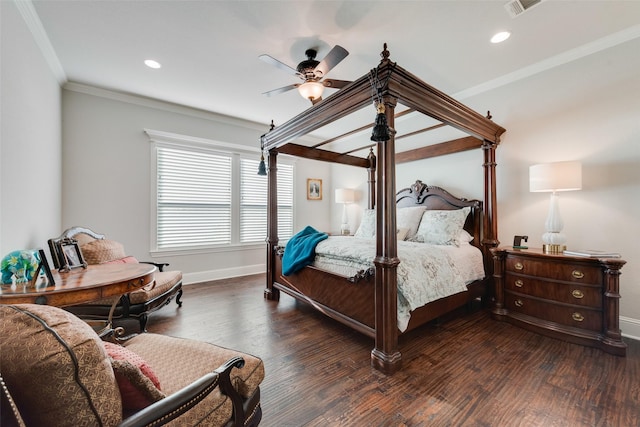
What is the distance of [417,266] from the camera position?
2279 millimetres

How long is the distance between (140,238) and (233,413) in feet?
12.2

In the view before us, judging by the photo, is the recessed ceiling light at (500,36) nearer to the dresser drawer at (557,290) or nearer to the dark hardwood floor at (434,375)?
the dresser drawer at (557,290)

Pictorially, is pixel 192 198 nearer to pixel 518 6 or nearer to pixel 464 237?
pixel 464 237

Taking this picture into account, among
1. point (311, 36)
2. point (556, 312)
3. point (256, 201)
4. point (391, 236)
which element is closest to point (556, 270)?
point (556, 312)

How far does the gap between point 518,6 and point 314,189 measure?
4.26 m

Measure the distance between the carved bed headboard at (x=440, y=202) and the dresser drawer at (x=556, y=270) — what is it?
563 mm

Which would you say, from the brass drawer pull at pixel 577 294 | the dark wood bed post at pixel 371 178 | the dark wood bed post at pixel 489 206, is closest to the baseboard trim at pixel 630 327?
the brass drawer pull at pixel 577 294

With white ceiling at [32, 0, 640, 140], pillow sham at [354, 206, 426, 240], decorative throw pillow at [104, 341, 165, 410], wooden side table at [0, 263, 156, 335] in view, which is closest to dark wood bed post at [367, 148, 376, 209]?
pillow sham at [354, 206, 426, 240]

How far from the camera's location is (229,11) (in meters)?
2.15

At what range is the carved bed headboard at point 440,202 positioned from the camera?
3271mm

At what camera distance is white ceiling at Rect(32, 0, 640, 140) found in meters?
2.11

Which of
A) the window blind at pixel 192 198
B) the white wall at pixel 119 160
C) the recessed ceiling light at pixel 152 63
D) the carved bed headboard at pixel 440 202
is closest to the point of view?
the recessed ceiling light at pixel 152 63

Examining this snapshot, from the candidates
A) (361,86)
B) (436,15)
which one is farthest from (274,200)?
(436,15)

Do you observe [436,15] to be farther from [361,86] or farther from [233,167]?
[233,167]
